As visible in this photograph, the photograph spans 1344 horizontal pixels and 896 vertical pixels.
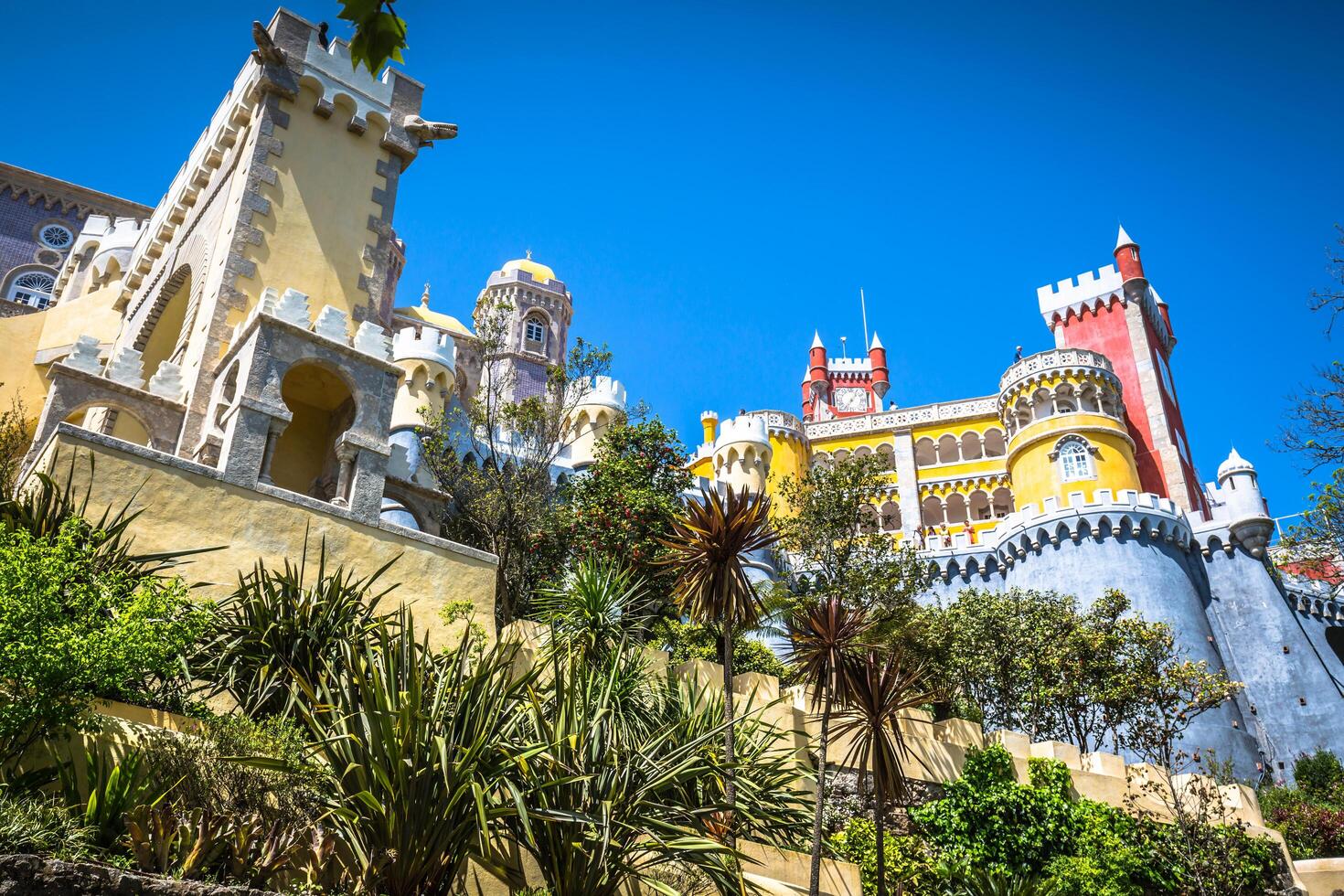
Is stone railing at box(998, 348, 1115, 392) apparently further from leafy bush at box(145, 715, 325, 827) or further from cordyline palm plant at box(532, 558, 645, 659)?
leafy bush at box(145, 715, 325, 827)

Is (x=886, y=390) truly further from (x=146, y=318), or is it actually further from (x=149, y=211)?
(x=146, y=318)

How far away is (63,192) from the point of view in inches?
1834

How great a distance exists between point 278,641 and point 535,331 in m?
44.7

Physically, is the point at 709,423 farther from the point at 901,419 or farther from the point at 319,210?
the point at 319,210

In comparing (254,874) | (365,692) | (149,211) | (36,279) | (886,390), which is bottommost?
(254,874)

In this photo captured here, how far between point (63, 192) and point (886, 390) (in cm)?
5350

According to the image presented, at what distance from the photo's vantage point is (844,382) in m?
81.2

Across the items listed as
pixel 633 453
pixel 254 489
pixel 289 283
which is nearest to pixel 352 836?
pixel 254 489

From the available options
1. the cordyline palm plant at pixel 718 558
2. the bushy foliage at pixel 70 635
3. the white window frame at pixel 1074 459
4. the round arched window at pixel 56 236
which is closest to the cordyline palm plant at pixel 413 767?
the bushy foliage at pixel 70 635

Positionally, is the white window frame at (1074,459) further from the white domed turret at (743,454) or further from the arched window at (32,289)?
the arched window at (32,289)

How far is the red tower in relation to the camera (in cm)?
4666

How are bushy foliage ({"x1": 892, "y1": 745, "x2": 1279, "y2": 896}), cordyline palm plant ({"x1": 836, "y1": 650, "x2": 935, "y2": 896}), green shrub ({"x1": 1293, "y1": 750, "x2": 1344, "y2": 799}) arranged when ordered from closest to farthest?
cordyline palm plant ({"x1": 836, "y1": 650, "x2": 935, "y2": 896})
bushy foliage ({"x1": 892, "y1": 745, "x2": 1279, "y2": 896})
green shrub ({"x1": 1293, "y1": 750, "x2": 1344, "y2": 799})

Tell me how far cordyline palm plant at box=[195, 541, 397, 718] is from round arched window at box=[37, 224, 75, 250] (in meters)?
39.9

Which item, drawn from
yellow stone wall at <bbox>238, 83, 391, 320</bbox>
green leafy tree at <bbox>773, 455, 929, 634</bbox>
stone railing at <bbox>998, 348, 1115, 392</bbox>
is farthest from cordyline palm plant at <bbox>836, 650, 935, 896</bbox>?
stone railing at <bbox>998, 348, 1115, 392</bbox>
